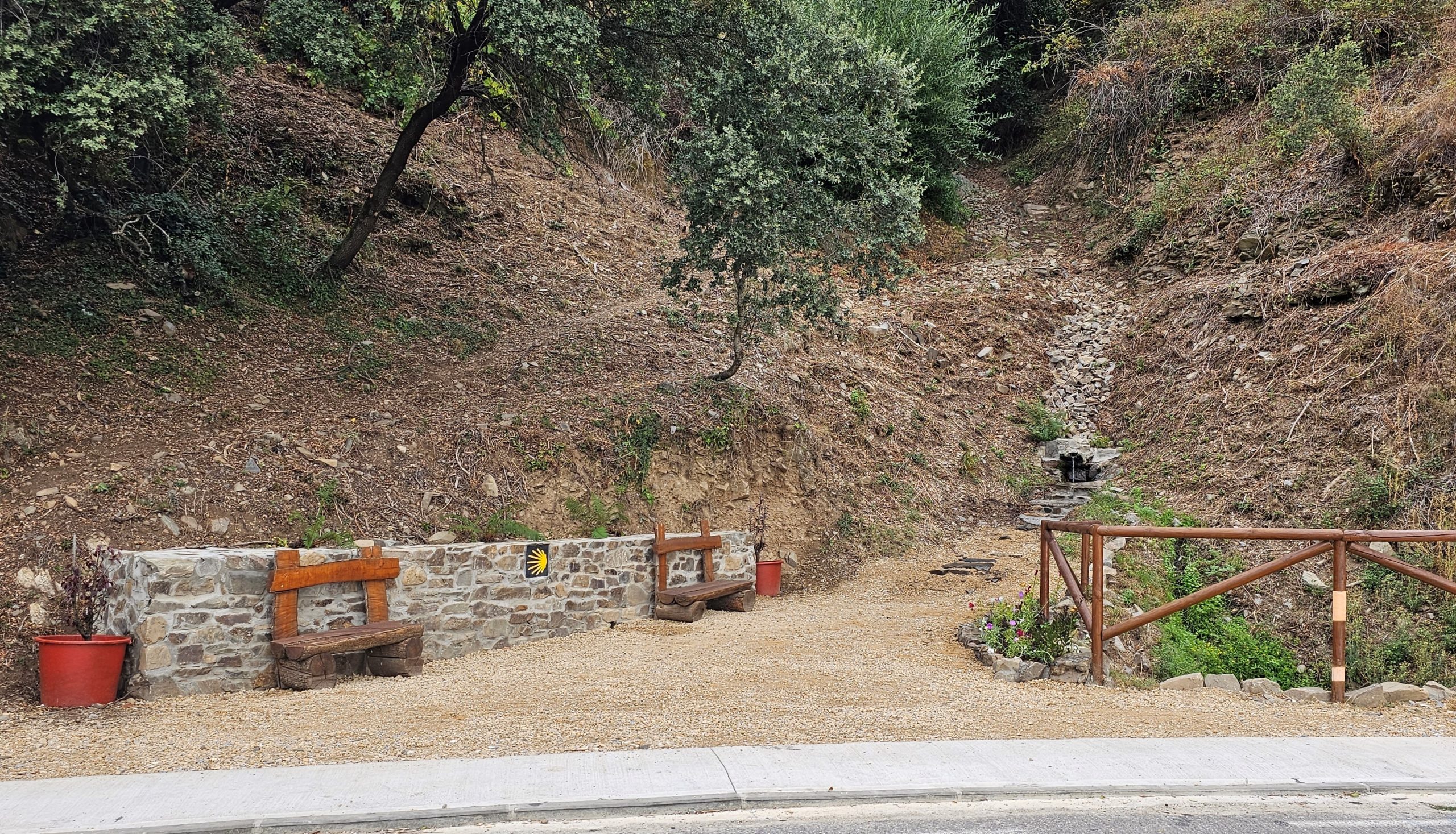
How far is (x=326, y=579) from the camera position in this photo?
634 cm

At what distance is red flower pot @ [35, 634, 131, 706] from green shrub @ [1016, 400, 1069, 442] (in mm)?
12817

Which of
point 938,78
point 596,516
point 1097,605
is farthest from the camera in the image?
point 938,78

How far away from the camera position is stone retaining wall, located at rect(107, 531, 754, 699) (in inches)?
225

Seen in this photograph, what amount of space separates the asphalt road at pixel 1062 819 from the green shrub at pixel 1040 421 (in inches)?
417

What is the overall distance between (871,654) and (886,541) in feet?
14.9

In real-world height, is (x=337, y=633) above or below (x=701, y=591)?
above

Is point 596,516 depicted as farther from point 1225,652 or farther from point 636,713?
point 1225,652

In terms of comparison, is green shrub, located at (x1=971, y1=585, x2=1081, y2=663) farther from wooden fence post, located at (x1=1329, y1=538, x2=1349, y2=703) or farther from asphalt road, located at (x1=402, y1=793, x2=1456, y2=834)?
asphalt road, located at (x1=402, y1=793, x2=1456, y2=834)

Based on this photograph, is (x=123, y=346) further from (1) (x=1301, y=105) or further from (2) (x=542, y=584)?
(1) (x=1301, y=105)

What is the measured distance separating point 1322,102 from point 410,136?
45.9 feet

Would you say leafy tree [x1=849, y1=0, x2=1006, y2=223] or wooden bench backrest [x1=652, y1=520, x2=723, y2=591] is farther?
leafy tree [x1=849, y1=0, x2=1006, y2=223]

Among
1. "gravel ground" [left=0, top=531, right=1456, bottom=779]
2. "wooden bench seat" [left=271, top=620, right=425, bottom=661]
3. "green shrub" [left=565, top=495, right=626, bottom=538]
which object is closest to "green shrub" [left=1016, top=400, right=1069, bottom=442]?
"gravel ground" [left=0, top=531, right=1456, bottom=779]

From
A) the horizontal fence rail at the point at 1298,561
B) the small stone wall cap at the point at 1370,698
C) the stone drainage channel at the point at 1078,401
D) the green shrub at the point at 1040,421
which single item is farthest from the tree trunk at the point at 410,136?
the green shrub at the point at 1040,421

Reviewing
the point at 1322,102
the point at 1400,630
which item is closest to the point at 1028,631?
the point at 1400,630
